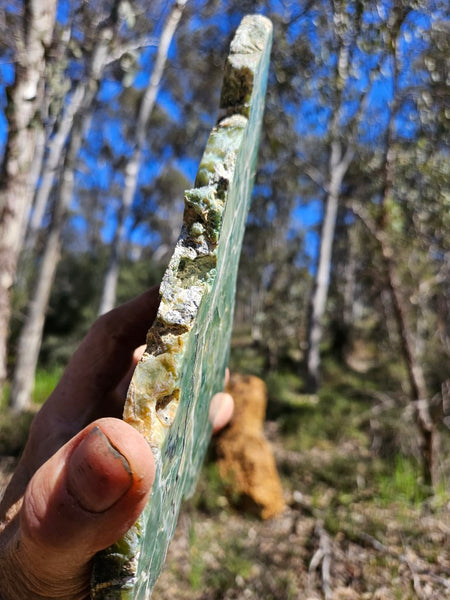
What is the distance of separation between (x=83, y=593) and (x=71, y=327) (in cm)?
1207

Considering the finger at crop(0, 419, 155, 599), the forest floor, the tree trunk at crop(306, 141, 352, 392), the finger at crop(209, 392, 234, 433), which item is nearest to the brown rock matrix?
the forest floor

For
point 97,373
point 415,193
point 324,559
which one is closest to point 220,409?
point 97,373

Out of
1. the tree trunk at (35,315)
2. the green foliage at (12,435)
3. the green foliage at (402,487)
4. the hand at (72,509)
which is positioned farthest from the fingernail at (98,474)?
the tree trunk at (35,315)

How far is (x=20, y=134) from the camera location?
293 centimetres

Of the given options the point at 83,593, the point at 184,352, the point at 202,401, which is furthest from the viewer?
the point at 202,401

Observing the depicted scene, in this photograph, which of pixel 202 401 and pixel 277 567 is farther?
pixel 277 567

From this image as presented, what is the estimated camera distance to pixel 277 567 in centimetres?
348

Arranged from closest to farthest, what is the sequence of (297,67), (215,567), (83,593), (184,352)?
(184,352), (83,593), (215,567), (297,67)

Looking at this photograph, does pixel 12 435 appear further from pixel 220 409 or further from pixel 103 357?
pixel 103 357

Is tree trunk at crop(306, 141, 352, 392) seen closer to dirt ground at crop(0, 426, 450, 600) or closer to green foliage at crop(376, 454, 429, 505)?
green foliage at crop(376, 454, 429, 505)

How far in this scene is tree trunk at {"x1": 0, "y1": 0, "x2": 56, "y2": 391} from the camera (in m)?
2.92

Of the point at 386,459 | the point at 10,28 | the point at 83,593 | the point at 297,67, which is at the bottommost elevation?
the point at 386,459

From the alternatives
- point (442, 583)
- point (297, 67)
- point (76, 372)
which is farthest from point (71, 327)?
point (76, 372)

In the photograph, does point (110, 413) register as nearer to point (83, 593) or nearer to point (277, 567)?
point (83, 593)
